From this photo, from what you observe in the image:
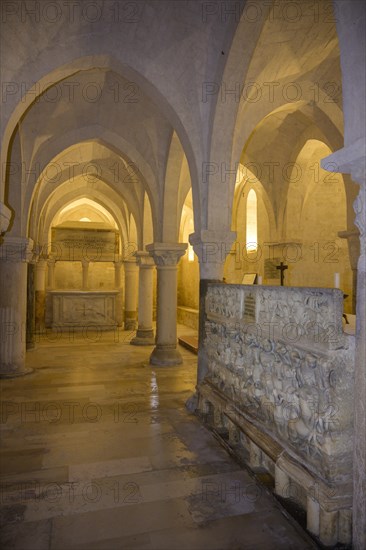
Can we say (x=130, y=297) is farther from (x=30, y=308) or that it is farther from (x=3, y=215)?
(x=3, y=215)

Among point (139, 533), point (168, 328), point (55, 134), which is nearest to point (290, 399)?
point (139, 533)

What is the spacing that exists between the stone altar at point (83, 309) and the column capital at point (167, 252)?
6.50 metres

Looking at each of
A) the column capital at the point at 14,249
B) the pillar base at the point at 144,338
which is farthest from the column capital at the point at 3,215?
the pillar base at the point at 144,338

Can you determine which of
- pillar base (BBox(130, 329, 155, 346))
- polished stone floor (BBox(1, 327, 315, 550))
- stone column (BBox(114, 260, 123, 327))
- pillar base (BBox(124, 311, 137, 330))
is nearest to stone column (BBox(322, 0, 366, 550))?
polished stone floor (BBox(1, 327, 315, 550))

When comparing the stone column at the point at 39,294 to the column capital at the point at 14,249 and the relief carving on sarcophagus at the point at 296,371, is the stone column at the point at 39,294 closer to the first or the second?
the column capital at the point at 14,249

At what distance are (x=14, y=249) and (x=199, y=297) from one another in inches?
156

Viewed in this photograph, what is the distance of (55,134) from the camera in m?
8.33

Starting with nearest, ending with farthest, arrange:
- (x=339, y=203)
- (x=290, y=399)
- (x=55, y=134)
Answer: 1. (x=290, y=399)
2. (x=55, y=134)
3. (x=339, y=203)

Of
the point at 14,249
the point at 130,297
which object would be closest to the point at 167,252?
the point at 14,249

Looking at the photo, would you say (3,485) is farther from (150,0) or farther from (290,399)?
(150,0)

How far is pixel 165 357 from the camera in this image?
8.74m

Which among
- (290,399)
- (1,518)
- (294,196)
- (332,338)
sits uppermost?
(294,196)

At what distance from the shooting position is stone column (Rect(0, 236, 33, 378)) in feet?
24.7

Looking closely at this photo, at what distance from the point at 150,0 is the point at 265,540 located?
6117 millimetres
